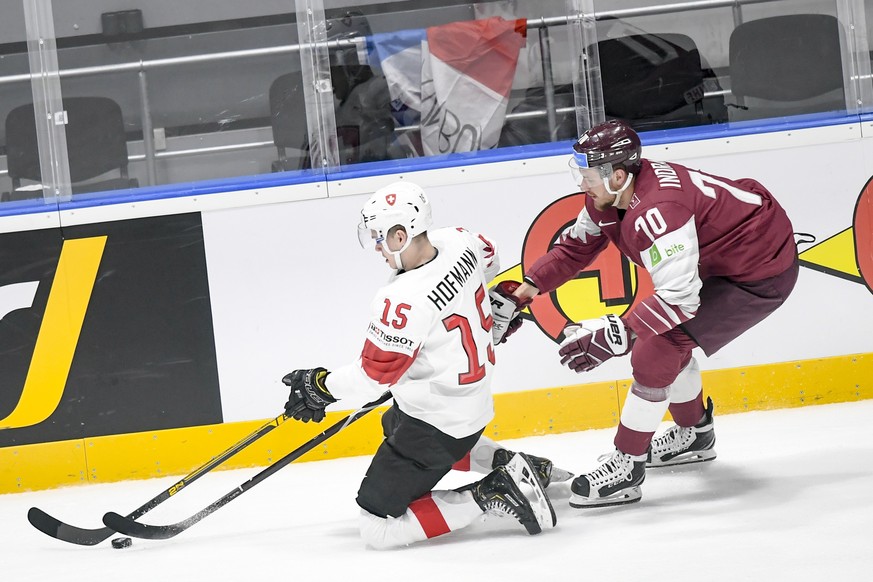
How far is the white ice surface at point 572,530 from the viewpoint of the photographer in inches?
91.7

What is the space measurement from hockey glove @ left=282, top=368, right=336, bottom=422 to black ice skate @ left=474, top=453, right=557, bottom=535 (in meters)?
0.49

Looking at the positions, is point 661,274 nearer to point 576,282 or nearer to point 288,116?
point 576,282

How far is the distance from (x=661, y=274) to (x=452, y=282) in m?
0.59

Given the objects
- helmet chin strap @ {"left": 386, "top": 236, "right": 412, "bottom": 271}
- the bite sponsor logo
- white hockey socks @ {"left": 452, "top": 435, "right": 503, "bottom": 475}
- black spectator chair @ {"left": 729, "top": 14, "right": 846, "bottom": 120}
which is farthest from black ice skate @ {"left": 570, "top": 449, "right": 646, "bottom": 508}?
black spectator chair @ {"left": 729, "top": 14, "right": 846, "bottom": 120}

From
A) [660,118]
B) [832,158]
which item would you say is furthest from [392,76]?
[832,158]

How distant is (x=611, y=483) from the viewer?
9.41 feet

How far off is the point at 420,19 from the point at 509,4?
38 cm

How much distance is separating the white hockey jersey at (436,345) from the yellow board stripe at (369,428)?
1182mm

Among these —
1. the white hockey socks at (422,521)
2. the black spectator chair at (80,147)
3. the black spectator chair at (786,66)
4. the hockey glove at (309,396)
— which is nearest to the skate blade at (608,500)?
the white hockey socks at (422,521)

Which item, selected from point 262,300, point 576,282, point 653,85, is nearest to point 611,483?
point 576,282

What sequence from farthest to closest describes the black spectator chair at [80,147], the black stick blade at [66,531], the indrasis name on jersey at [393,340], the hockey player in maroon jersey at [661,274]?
the black spectator chair at [80,147] → the black stick blade at [66,531] → the hockey player in maroon jersey at [661,274] → the indrasis name on jersey at [393,340]

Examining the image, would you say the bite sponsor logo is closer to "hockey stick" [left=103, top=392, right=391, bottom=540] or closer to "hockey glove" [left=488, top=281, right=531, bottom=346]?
"hockey glove" [left=488, top=281, right=531, bottom=346]

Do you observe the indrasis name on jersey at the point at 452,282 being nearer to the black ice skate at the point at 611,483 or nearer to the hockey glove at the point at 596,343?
the hockey glove at the point at 596,343

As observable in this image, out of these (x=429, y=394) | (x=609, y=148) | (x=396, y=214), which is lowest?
(x=429, y=394)
